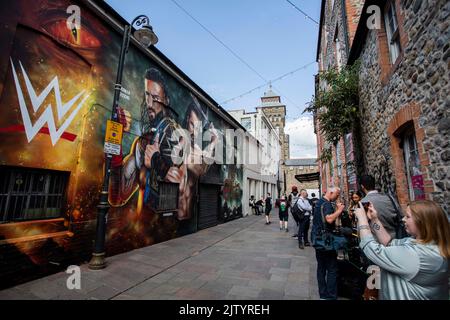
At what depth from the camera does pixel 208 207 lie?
1167 centimetres

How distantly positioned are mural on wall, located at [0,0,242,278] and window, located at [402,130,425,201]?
21.6 ft

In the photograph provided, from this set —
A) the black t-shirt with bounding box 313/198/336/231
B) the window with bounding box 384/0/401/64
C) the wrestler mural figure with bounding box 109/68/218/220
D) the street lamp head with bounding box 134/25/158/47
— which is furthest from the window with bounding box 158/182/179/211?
the window with bounding box 384/0/401/64

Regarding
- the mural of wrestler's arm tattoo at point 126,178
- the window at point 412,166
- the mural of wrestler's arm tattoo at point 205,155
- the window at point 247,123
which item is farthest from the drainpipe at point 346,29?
the window at point 247,123

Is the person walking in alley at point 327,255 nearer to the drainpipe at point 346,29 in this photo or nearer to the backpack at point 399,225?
the backpack at point 399,225

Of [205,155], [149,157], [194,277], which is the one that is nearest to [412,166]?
[194,277]

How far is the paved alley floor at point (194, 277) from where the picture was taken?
151 inches

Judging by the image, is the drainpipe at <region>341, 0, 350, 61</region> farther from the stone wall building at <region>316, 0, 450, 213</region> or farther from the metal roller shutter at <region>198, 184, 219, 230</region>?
the metal roller shutter at <region>198, 184, 219, 230</region>

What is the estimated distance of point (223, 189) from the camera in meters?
13.8

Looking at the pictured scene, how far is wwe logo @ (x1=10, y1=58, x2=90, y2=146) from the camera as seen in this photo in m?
4.13

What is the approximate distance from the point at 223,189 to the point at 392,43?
34.7 ft

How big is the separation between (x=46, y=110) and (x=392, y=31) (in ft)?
24.4

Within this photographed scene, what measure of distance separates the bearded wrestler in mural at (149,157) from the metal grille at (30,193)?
1.22m

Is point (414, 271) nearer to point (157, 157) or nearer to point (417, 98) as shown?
point (417, 98)
